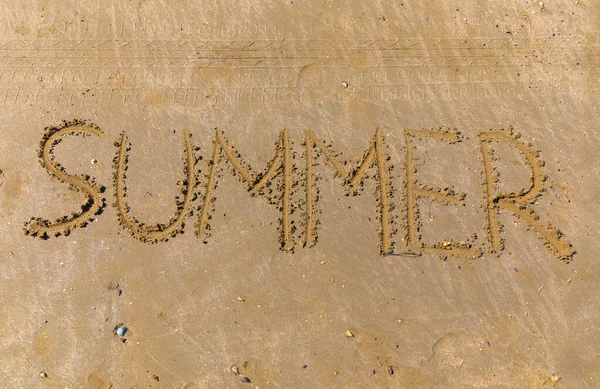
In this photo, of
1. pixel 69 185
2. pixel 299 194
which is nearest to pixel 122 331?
pixel 69 185

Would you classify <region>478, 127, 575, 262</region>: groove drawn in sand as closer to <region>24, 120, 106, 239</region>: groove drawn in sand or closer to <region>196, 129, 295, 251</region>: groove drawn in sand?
<region>196, 129, 295, 251</region>: groove drawn in sand

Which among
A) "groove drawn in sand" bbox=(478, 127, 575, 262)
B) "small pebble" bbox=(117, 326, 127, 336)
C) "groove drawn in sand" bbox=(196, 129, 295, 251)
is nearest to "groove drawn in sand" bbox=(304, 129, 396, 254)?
"groove drawn in sand" bbox=(196, 129, 295, 251)

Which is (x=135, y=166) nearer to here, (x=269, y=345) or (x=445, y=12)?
(x=269, y=345)

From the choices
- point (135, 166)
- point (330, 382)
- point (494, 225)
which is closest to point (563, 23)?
point (494, 225)

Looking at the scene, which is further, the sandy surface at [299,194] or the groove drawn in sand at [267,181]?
the groove drawn in sand at [267,181]

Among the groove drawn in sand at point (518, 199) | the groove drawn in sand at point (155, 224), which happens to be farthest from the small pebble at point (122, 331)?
the groove drawn in sand at point (518, 199)

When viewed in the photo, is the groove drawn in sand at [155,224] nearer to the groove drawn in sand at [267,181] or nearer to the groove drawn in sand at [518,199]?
the groove drawn in sand at [267,181]
